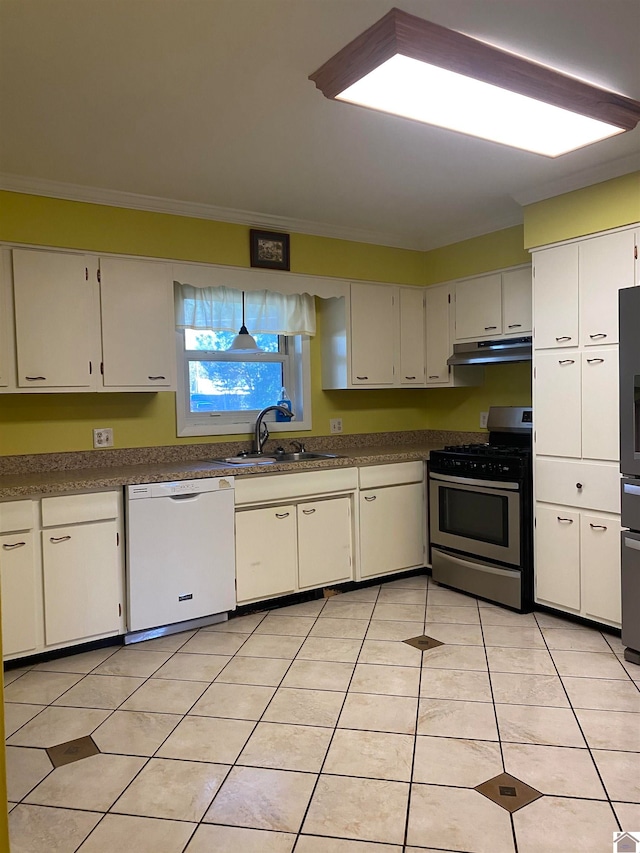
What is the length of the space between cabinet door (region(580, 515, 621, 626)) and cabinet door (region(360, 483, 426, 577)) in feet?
3.89

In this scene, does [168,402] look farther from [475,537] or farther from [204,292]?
[475,537]

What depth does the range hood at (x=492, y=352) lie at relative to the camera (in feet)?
12.5

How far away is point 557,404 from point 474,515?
866 mm

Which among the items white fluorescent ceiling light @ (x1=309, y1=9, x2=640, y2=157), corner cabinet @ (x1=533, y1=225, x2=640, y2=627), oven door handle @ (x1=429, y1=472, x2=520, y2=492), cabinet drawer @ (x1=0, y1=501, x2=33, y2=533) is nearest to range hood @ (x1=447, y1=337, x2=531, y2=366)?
corner cabinet @ (x1=533, y1=225, x2=640, y2=627)

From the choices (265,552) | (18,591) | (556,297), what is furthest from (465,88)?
(18,591)

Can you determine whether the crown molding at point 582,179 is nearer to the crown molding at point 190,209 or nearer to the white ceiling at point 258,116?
the white ceiling at point 258,116

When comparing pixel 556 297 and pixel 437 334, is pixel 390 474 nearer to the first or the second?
pixel 437 334

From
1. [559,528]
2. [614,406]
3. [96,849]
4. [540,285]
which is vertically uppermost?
[540,285]

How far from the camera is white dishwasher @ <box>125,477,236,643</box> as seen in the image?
3242 mm

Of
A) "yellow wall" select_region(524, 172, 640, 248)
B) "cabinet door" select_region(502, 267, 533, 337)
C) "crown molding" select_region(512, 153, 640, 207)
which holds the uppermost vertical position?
"crown molding" select_region(512, 153, 640, 207)

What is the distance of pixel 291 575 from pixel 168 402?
4.19ft

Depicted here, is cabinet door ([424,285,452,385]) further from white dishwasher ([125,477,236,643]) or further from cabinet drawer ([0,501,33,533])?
cabinet drawer ([0,501,33,533])

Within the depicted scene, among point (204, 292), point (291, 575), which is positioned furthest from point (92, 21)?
point (291, 575)

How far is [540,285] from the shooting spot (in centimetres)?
354
